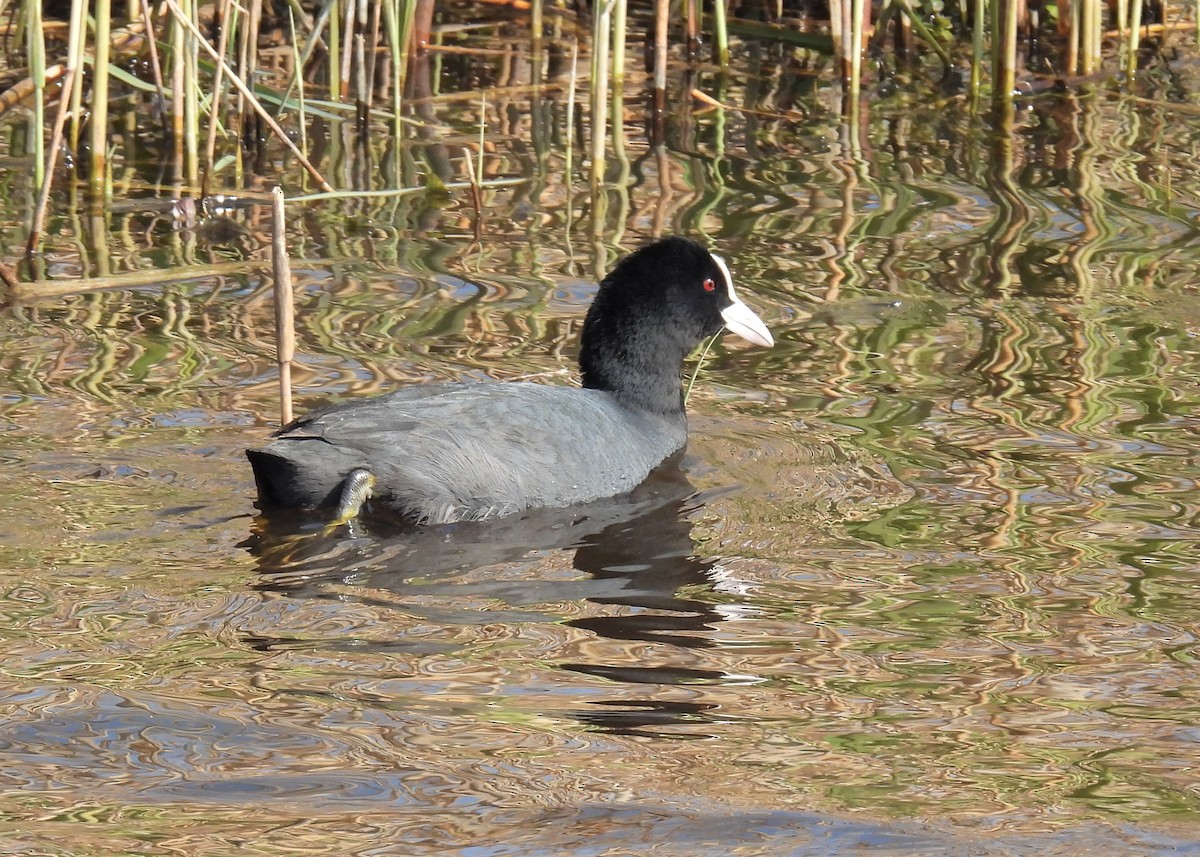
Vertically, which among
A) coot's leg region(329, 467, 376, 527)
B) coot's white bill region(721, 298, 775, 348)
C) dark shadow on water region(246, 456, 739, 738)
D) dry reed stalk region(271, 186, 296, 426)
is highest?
dry reed stalk region(271, 186, 296, 426)

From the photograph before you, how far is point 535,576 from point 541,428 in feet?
2.07

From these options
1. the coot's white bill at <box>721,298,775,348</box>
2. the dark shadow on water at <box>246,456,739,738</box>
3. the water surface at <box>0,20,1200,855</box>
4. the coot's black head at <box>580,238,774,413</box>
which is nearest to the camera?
the water surface at <box>0,20,1200,855</box>

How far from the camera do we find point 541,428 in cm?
456

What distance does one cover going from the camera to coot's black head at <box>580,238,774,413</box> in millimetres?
5125

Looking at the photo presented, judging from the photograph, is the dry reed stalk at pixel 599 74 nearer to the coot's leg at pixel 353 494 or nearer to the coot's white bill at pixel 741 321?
the coot's white bill at pixel 741 321

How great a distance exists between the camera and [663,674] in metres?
3.44

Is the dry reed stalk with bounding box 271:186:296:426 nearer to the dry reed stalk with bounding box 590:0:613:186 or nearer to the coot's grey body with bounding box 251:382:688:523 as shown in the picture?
the coot's grey body with bounding box 251:382:688:523

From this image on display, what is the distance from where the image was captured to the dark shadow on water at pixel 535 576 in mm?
3510

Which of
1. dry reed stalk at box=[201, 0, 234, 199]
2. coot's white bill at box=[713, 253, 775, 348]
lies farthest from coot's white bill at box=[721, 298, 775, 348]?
dry reed stalk at box=[201, 0, 234, 199]

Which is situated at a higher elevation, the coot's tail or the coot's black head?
the coot's black head

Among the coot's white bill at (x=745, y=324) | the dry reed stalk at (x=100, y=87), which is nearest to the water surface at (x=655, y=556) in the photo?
the coot's white bill at (x=745, y=324)

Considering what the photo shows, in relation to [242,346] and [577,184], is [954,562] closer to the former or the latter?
[242,346]

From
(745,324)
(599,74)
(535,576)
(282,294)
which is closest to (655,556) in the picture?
(535,576)

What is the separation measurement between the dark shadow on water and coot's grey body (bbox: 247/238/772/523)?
8cm
